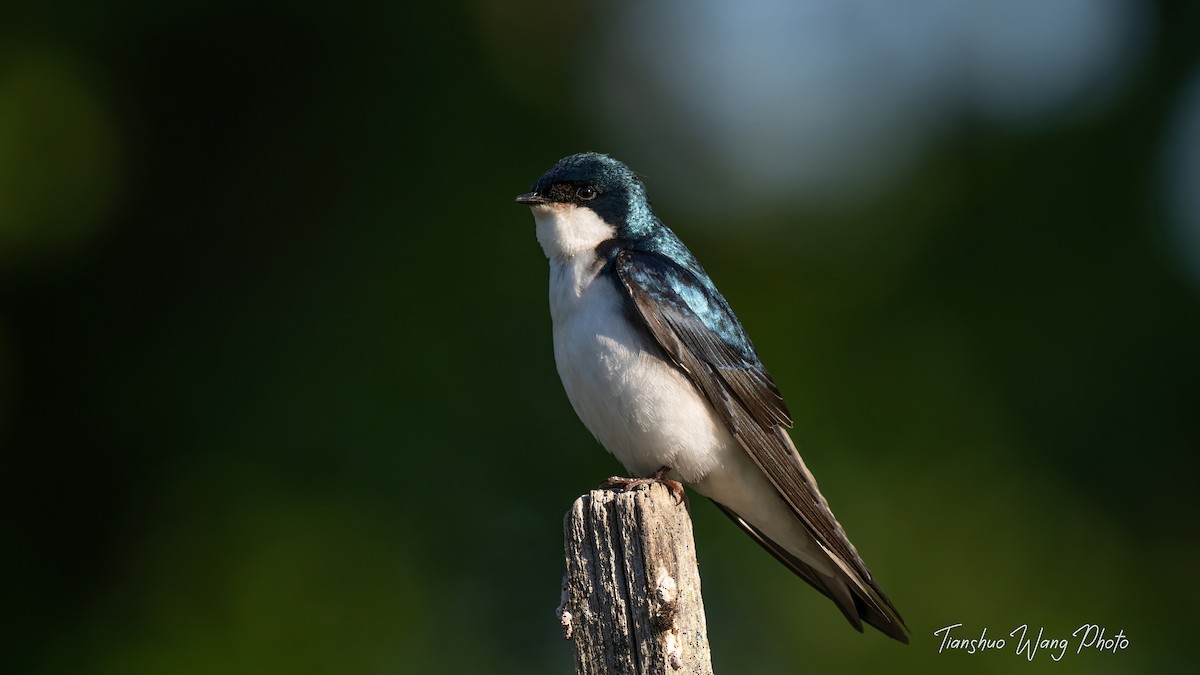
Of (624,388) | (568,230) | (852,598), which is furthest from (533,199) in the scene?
(852,598)

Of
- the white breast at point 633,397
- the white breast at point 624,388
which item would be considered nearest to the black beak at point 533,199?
the white breast at point 633,397

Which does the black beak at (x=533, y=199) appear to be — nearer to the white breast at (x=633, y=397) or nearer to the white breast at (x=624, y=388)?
the white breast at (x=633, y=397)

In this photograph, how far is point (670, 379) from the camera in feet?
11.8

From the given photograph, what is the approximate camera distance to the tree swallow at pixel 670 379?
3562 mm

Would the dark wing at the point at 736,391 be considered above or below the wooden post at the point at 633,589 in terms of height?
above

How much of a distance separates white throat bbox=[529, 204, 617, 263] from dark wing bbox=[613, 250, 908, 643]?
207 millimetres

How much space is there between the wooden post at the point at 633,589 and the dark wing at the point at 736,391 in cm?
91

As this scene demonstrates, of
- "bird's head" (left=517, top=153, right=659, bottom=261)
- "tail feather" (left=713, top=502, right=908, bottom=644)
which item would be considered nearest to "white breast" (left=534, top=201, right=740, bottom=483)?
"bird's head" (left=517, top=153, right=659, bottom=261)

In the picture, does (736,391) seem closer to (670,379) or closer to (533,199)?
(670,379)

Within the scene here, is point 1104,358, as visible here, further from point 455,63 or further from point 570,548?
point 570,548

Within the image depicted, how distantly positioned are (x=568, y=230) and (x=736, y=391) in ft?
2.45

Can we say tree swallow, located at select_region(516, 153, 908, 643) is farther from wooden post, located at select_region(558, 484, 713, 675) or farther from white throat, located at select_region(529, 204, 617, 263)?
wooden post, located at select_region(558, 484, 713, 675)

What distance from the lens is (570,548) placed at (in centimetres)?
273

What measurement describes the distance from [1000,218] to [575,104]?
205cm
